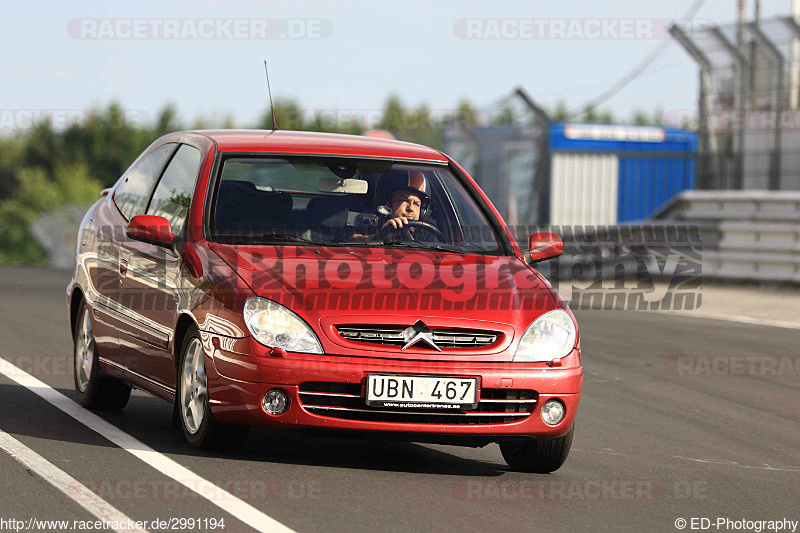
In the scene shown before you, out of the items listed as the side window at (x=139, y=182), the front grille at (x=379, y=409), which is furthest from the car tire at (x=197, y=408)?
the side window at (x=139, y=182)

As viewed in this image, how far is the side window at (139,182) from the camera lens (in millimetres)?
7594

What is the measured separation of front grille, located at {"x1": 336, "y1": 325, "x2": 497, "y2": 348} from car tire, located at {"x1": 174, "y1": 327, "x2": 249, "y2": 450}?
2.43 feet

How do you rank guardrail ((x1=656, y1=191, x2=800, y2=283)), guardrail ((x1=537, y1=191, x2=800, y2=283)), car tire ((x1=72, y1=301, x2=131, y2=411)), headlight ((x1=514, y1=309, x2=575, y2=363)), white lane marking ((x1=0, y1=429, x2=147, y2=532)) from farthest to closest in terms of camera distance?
guardrail ((x1=537, y1=191, x2=800, y2=283))
guardrail ((x1=656, y1=191, x2=800, y2=283))
car tire ((x1=72, y1=301, x2=131, y2=411))
headlight ((x1=514, y1=309, x2=575, y2=363))
white lane marking ((x1=0, y1=429, x2=147, y2=532))

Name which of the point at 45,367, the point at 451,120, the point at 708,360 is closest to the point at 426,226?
the point at 45,367

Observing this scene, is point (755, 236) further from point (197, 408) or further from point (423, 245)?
point (197, 408)

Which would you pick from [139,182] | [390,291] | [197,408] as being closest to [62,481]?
[197,408]

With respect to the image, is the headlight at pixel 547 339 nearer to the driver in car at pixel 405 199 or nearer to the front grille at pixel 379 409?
the front grille at pixel 379 409

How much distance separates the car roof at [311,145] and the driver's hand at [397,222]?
434 millimetres

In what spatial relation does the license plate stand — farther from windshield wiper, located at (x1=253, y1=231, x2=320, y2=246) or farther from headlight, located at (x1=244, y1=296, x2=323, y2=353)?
windshield wiper, located at (x1=253, y1=231, x2=320, y2=246)

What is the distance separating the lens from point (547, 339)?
605 cm

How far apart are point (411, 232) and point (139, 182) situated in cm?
189

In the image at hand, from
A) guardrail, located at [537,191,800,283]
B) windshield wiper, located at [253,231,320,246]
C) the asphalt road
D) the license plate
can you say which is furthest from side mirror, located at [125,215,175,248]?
guardrail, located at [537,191,800,283]

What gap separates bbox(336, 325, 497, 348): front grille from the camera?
5.79m

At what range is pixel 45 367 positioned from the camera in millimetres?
9344
